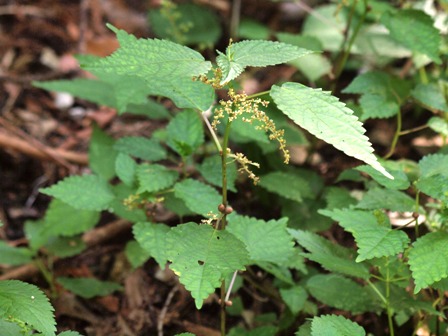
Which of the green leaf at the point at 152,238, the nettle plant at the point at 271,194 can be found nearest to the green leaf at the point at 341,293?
the nettle plant at the point at 271,194

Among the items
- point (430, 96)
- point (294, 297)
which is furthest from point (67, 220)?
point (430, 96)

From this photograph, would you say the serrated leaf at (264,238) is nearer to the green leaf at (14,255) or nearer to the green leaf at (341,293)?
the green leaf at (341,293)

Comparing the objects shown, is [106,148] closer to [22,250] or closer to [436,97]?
[22,250]

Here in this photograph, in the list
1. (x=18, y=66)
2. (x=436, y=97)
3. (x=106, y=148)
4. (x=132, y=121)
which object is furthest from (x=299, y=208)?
(x=18, y=66)

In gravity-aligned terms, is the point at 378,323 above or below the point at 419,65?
below

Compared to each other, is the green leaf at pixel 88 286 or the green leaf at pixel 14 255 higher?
the green leaf at pixel 14 255

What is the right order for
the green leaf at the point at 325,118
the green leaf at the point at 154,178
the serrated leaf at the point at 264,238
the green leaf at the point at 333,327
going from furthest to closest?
1. the green leaf at the point at 154,178
2. the serrated leaf at the point at 264,238
3. the green leaf at the point at 333,327
4. the green leaf at the point at 325,118
